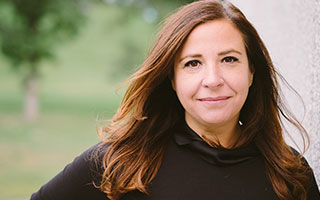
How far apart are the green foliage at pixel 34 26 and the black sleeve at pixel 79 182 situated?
26.2 ft

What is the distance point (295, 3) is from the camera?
2.12 m

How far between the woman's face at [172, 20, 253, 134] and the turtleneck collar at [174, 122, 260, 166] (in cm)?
10

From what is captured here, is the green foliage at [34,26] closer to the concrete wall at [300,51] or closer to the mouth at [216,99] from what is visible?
the concrete wall at [300,51]

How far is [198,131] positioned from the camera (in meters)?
1.73

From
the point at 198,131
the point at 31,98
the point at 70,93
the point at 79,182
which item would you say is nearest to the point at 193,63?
the point at 198,131

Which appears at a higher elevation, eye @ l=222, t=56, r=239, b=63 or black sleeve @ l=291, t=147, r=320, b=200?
eye @ l=222, t=56, r=239, b=63

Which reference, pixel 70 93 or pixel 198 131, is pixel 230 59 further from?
pixel 70 93

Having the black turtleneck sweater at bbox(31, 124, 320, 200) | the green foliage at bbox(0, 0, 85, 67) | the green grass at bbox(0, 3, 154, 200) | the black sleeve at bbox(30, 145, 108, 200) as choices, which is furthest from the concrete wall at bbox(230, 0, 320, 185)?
the green grass at bbox(0, 3, 154, 200)

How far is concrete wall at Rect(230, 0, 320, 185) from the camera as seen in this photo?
1866 mm

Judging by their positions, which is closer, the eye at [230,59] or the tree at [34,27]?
the eye at [230,59]

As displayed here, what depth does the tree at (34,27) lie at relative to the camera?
30.6ft

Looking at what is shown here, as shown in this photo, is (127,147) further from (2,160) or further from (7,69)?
(7,69)

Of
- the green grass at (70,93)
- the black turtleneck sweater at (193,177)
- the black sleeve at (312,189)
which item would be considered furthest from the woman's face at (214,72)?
the green grass at (70,93)

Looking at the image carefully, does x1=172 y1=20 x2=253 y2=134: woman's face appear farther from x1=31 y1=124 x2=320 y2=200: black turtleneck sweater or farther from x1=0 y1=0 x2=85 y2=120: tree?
x1=0 y1=0 x2=85 y2=120: tree
